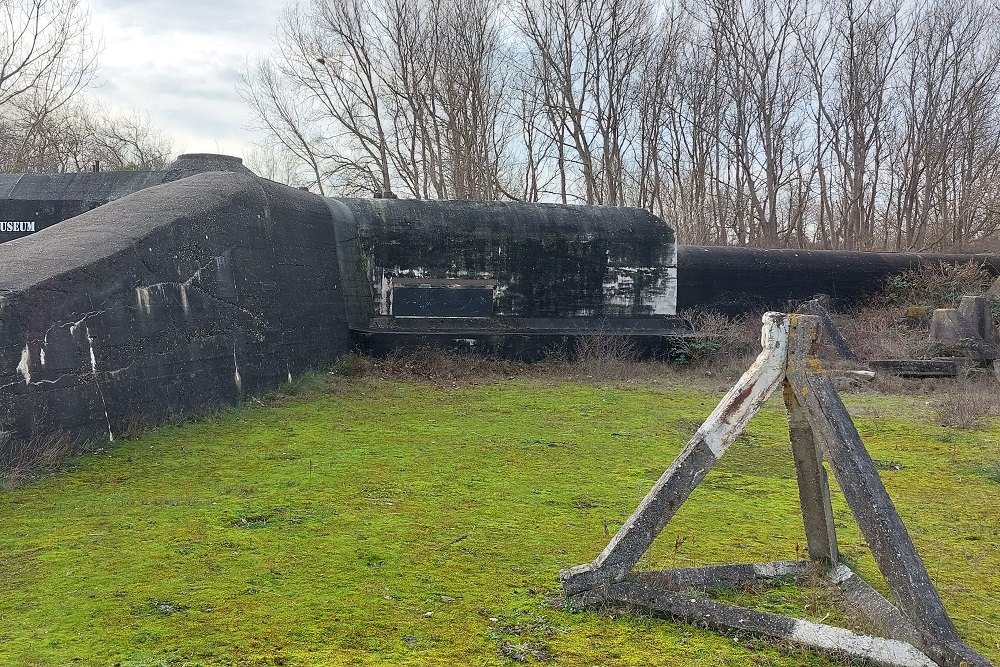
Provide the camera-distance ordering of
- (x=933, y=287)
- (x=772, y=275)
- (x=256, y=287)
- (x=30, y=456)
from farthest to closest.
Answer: (x=933, y=287)
(x=772, y=275)
(x=256, y=287)
(x=30, y=456)

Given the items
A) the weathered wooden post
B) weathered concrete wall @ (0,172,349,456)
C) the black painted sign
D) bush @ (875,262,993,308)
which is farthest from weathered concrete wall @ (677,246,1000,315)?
the weathered wooden post

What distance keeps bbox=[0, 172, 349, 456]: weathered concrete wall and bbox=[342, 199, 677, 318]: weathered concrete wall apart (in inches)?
71.6

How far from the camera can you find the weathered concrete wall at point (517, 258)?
12070 mm

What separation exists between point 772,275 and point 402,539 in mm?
12315

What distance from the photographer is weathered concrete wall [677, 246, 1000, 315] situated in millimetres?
14562

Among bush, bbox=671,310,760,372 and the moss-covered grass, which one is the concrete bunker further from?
the moss-covered grass

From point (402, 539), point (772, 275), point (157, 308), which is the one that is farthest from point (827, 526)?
point (772, 275)

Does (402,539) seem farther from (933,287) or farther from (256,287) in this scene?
(933,287)

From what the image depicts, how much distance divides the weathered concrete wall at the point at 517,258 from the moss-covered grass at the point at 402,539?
466cm

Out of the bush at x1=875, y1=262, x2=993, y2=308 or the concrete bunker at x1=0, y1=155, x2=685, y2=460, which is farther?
the bush at x1=875, y1=262, x2=993, y2=308

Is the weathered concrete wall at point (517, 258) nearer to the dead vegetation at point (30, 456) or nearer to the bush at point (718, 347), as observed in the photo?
the bush at point (718, 347)

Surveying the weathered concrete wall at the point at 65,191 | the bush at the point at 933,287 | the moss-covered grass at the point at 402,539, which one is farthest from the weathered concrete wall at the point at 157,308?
the bush at the point at 933,287

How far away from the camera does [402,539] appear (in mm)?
4250

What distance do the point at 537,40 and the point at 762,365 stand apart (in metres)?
23.0
